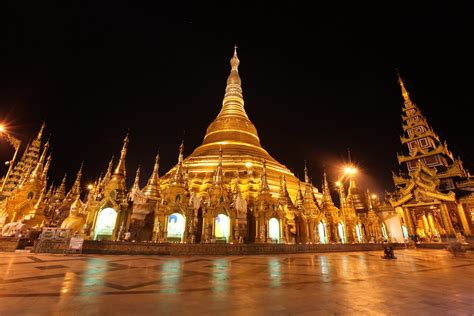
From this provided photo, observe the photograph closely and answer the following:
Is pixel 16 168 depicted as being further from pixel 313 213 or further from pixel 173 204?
pixel 313 213

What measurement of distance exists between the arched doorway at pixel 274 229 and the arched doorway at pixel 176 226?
6619mm

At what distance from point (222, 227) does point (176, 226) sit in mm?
3403

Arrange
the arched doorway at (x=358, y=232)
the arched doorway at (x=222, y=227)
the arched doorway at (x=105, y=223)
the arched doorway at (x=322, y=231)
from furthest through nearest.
Result: the arched doorway at (x=358, y=232)
the arched doorway at (x=322, y=231)
the arched doorway at (x=222, y=227)
the arched doorway at (x=105, y=223)

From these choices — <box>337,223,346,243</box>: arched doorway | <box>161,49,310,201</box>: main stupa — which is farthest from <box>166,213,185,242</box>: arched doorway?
<box>337,223,346,243</box>: arched doorway

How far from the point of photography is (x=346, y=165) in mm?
37594

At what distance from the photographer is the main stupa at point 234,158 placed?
23.3 m

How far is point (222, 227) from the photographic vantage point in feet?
56.2

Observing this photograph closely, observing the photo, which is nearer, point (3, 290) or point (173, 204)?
point (3, 290)

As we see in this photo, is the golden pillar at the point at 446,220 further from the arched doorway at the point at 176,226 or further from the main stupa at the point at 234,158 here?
the arched doorway at the point at 176,226

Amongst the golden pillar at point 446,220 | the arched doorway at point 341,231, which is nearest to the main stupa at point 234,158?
the arched doorway at point 341,231

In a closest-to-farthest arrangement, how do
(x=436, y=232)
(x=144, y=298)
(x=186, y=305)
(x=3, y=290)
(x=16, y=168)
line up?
(x=186, y=305) < (x=144, y=298) < (x=3, y=290) < (x=436, y=232) < (x=16, y=168)

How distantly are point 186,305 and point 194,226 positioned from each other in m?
12.7

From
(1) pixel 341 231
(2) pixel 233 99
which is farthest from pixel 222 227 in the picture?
(2) pixel 233 99

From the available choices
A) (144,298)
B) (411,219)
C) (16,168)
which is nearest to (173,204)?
(144,298)
